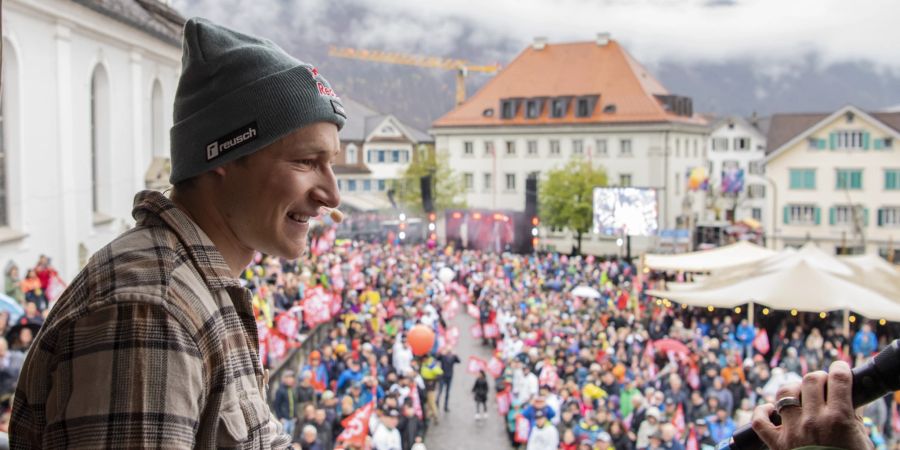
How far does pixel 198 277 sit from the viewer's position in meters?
1.14

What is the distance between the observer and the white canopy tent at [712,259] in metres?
19.5

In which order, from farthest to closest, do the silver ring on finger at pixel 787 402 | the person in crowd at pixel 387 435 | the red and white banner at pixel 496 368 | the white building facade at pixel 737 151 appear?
the white building facade at pixel 737 151, the red and white banner at pixel 496 368, the person in crowd at pixel 387 435, the silver ring on finger at pixel 787 402

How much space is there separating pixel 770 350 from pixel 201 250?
14344mm

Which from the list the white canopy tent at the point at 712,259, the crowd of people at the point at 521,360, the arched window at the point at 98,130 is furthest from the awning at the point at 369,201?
the arched window at the point at 98,130

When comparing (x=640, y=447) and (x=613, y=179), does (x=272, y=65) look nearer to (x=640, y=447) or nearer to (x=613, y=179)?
(x=640, y=447)

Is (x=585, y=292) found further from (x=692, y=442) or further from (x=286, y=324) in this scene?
(x=692, y=442)

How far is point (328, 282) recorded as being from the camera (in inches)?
603

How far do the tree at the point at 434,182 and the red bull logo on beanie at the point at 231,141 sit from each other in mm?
39974

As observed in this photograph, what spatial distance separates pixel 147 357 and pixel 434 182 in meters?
41.2

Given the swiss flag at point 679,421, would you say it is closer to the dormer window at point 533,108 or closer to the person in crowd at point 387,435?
the person in crowd at point 387,435

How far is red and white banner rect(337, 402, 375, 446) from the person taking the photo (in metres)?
7.84

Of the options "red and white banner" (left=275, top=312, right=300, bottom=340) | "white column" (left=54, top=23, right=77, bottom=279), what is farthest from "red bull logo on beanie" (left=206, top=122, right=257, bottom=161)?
"white column" (left=54, top=23, right=77, bottom=279)

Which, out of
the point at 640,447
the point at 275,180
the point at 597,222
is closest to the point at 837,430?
the point at 275,180

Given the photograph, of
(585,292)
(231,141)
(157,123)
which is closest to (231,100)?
(231,141)
